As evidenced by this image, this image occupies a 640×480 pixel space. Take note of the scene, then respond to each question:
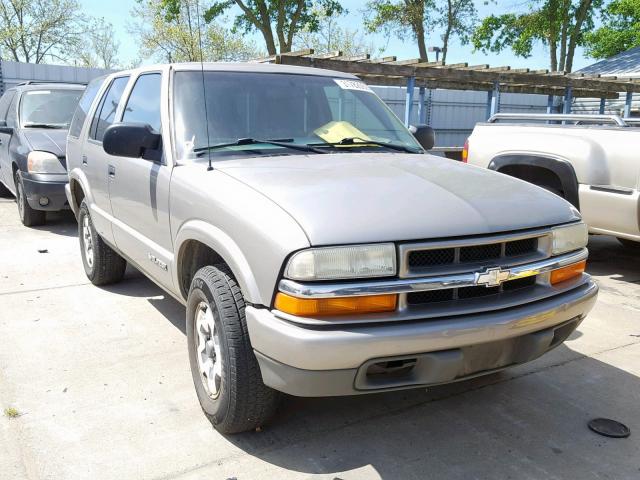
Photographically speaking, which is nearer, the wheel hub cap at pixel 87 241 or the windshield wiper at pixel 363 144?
the windshield wiper at pixel 363 144

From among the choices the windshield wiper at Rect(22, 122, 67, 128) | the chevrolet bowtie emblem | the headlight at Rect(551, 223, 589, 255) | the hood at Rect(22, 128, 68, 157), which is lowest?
the chevrolet bowtie emblem

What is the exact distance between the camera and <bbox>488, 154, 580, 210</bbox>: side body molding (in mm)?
5941

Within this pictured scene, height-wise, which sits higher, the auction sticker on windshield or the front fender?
the auction sticker on windshield

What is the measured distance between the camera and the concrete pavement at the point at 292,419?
2781mm

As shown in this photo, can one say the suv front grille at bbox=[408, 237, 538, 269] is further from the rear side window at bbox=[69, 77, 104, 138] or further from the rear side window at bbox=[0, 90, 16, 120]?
the rear side window at bbox=[0, 90, 16, 120]

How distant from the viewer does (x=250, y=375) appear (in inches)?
106

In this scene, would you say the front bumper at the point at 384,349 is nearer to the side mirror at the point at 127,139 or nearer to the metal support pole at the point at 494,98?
the side mirror at the point at 127,139

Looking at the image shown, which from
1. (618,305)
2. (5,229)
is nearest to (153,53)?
(5,229)

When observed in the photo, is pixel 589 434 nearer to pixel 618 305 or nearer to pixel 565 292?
pixel 565 292

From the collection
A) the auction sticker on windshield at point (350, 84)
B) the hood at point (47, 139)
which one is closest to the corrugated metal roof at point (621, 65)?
the hood at point (47, 139)

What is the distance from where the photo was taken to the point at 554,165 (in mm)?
6133

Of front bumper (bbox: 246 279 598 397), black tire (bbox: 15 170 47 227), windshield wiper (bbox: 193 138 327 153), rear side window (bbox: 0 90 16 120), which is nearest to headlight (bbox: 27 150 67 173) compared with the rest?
black tire (bbox: 15 170 47 227)

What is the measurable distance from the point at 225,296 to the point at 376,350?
0.78 meters

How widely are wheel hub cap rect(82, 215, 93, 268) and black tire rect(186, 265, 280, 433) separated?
105 inches
